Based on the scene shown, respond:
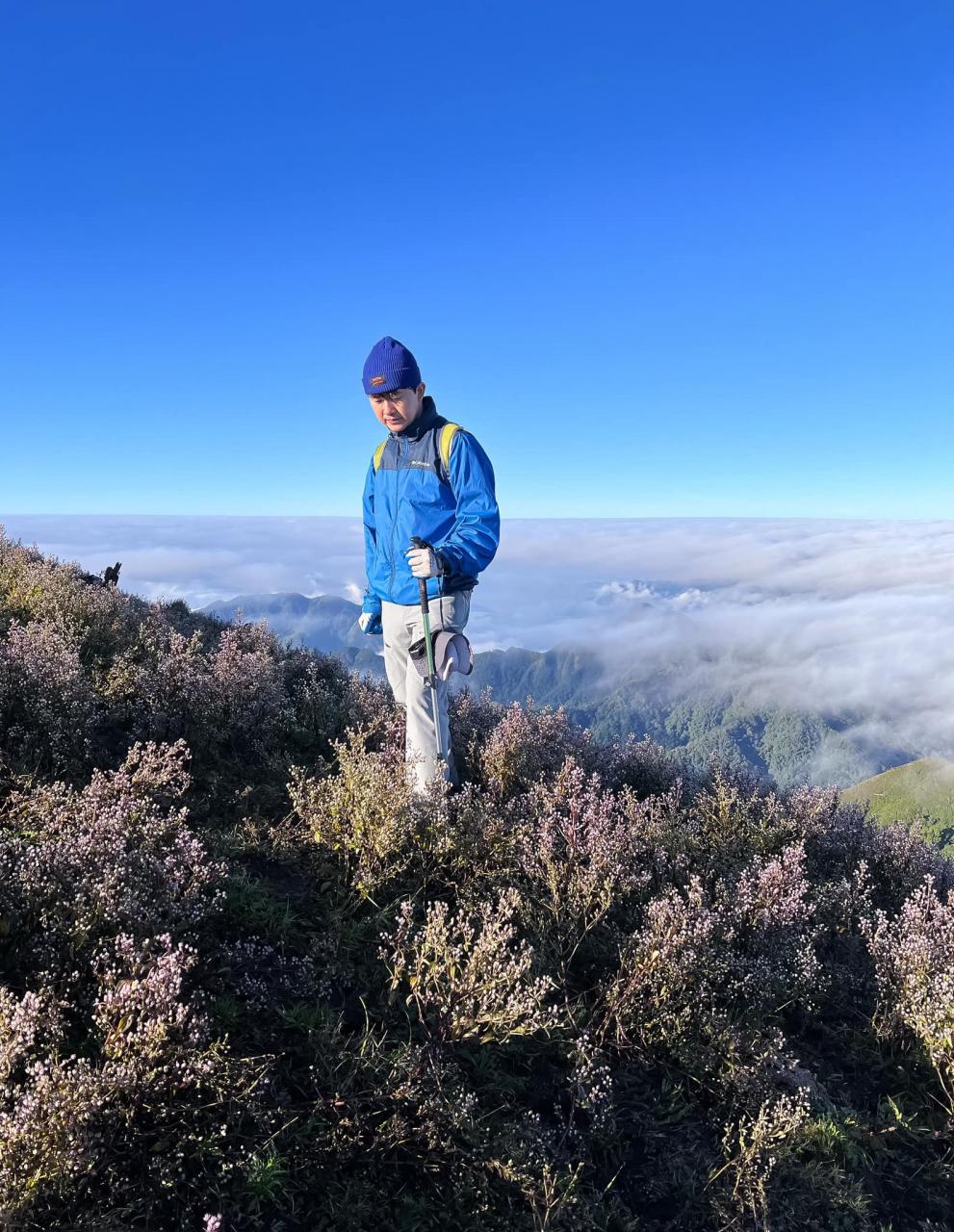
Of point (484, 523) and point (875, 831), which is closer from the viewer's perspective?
point (484, 523)

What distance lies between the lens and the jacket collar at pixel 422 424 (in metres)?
5.85

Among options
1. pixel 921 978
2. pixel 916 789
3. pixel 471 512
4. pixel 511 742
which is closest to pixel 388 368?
pixel 471 512

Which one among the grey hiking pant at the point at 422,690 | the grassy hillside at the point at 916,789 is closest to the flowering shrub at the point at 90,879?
the grey hiking pant at the point at 422,690

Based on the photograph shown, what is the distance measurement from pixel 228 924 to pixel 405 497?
3627 mm

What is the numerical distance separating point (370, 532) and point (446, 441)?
4.39ft

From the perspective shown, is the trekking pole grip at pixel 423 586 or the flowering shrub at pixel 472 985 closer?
the flowering shrub at pixel 472 985

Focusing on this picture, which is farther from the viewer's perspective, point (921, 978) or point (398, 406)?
point (398, 406)

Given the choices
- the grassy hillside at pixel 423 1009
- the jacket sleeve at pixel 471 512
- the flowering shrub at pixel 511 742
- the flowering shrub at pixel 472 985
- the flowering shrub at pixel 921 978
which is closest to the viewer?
the grassy hillside at pixel 423 1009

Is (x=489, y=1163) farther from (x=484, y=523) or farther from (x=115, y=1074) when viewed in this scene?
(x=484, y=523)

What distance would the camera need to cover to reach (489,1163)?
3121 mm

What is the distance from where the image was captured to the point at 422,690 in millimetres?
5957

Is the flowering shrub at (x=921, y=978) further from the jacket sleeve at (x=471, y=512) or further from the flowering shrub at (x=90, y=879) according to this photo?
the flowering shrub at (x=90, y=879)

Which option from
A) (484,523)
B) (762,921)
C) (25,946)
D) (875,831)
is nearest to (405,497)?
(484,523)

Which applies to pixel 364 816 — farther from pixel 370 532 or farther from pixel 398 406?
pixel 398 406
